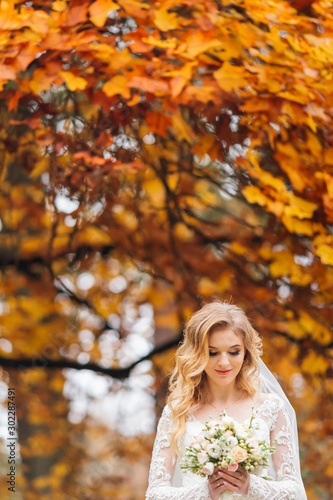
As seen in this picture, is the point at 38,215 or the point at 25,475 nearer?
the point at 38,215

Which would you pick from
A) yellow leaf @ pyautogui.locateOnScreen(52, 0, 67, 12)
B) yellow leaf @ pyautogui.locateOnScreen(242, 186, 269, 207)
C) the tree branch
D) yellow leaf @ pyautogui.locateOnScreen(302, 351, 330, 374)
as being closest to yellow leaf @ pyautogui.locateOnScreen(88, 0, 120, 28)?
yellow leaf @ pyautogui.locateOnScreen(52, 0, 67, 12)

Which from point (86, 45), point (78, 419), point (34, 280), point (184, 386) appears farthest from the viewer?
point (78, 419)

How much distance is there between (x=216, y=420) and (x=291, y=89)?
1.97m

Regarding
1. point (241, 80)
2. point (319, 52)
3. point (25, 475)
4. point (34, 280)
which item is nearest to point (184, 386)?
point (241, 80)

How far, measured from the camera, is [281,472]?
2.83m

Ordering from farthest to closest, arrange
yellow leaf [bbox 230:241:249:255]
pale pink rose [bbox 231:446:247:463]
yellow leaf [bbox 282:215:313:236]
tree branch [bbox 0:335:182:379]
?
tree branch [bbox 0:335:182:379] → yellow leaf [bbox 230:241:249:255] → yellow leaf [bbox 282:215:313:236] → pale pink rose [bbox 231:446:247:463]

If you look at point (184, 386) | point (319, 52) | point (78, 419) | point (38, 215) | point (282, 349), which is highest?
point (319, 52)

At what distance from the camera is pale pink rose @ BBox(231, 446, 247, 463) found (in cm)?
256

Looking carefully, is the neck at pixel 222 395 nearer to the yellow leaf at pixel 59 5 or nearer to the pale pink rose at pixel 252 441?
the pale pink rose at pixel 252 441

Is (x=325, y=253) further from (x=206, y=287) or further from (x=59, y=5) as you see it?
(x=206, y=287)

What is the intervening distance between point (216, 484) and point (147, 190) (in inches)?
144

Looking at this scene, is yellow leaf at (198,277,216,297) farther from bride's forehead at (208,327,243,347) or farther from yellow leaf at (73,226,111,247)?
bride's forehead at (208,327,243,347)

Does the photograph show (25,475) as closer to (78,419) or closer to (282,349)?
(78,419)

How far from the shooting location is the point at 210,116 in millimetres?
4074
